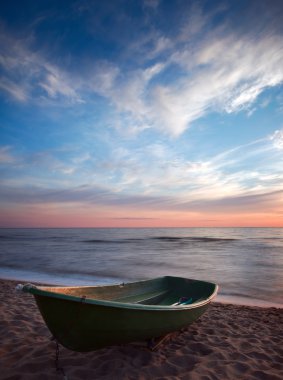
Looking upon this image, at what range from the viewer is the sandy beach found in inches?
162

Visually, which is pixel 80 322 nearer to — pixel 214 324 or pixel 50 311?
pixel 50 311

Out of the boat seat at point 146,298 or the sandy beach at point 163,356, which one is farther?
the boat seat at point 146,298

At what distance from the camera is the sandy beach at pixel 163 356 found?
4.12 m

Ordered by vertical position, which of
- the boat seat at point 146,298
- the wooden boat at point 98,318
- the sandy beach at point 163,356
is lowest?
the sandy beach at point 163,356

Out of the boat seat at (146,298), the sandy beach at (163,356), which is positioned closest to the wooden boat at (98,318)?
the sandy beach at (163,356)

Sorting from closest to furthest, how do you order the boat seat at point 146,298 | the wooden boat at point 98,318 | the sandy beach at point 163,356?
the wooden boat at point 98,318, the sandy beach at point 163,356, the boat seat at point 146,298

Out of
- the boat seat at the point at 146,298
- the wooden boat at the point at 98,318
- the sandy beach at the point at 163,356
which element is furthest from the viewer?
the boat seat at the point at 146,298

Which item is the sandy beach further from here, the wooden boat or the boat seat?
the boat seat

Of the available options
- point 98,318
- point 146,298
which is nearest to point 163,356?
point 98,318

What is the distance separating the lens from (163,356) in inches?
184

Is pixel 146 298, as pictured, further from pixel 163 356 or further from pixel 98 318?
pixel 98 318

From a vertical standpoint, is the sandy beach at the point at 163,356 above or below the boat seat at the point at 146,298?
below

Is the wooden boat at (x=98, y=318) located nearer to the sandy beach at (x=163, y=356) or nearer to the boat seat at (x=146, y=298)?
the sandy beach at (x=163, y=356)

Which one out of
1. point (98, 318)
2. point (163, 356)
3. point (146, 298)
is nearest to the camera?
point (98, 318)
